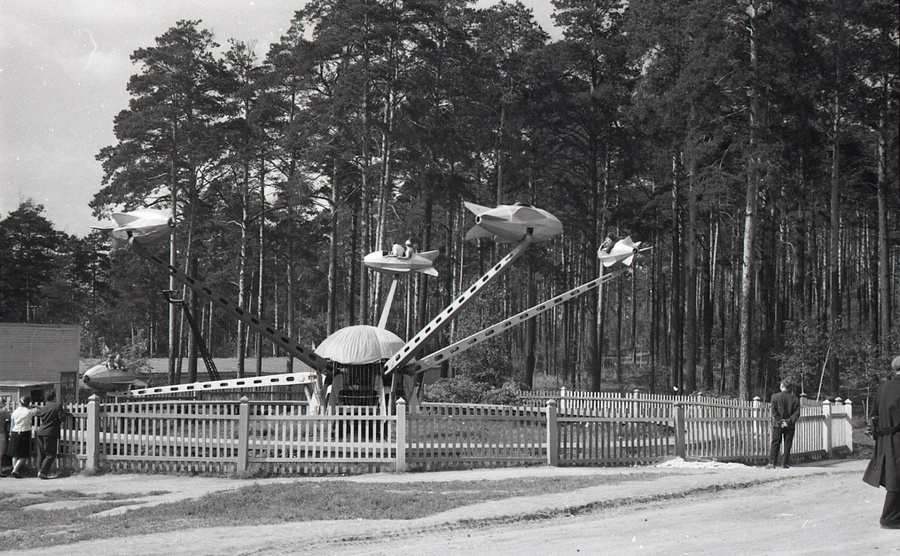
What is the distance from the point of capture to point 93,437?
15.0 meters

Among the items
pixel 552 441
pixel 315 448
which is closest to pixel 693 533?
pixel 552 441

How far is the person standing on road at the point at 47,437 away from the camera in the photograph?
14500mm

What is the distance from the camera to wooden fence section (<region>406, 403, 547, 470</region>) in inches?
583

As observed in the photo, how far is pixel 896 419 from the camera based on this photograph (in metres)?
7.91

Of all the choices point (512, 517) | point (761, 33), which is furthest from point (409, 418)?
point (761, 33)

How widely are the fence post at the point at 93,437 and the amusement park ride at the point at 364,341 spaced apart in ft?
7.26

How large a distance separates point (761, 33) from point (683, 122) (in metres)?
4.48

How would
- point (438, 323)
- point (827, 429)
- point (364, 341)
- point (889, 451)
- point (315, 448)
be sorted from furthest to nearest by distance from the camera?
point (827, 429)
point (364, 341)
point (438, 323)
point (315, 448)
point (889, 451)

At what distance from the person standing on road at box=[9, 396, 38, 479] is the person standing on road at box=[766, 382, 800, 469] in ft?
42.3

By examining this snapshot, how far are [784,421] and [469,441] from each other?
574 centimetres

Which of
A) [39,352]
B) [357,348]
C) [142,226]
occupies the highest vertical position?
[142,226]

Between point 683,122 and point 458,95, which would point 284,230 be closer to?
point 458,95

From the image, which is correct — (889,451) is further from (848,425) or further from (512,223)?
(848,425)

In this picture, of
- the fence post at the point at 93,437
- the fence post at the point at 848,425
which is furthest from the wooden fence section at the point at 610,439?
the fence post at the point at 93,437
